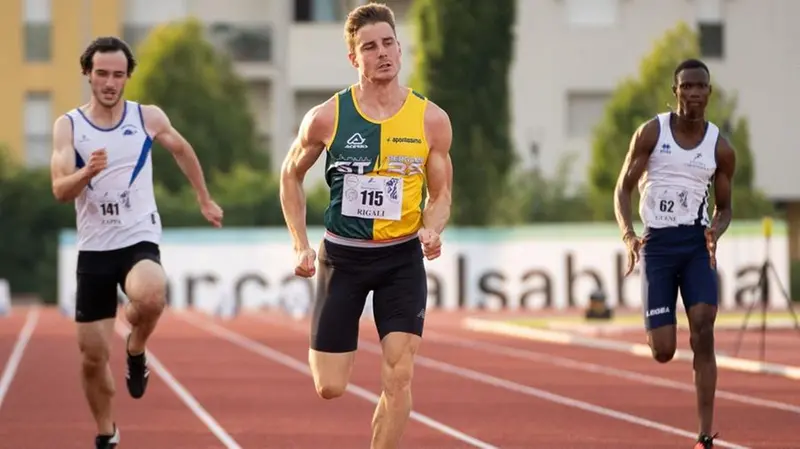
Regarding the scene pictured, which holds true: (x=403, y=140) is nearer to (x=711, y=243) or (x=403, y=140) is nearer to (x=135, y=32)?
(x=711, y=243)

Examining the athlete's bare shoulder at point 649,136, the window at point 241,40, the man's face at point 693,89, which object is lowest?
the athlete's bare shoulder at point 649,136

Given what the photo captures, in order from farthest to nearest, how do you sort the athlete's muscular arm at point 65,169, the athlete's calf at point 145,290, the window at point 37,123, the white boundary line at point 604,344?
1. the window at point 37,123
2. the white boundary line at point 604,344
3. the athlete's calf at point 145,290
4. the athlete's muscular arm at point 65,169

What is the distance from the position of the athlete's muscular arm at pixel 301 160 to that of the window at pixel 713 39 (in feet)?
153

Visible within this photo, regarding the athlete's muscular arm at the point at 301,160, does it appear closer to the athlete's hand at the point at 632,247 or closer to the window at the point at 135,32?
the athlete's hand at the point at 632,247

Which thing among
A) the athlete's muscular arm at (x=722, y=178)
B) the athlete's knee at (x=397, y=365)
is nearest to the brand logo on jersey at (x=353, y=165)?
the athlete's knee at (x=397, y=365)

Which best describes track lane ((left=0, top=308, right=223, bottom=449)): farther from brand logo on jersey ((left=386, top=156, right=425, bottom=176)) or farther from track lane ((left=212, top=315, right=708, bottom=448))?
brand logo on jersey ((left=386, top=156, right=425, bottom=176))

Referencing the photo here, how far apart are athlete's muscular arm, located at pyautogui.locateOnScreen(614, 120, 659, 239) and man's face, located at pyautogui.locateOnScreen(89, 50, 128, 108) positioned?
3023 mm

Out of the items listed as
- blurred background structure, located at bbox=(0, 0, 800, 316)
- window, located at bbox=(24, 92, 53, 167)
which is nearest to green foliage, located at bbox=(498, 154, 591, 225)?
blurred background structure, located at bbox=(0, 0, 800, 316)

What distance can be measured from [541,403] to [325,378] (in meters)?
7.30

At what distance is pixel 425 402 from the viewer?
54.3ft

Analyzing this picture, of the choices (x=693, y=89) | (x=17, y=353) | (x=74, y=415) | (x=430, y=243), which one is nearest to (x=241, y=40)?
(x=17, y=353)

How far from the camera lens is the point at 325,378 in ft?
31.1

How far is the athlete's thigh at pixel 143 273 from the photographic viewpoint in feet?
36.8

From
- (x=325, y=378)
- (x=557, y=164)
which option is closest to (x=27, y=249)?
(x=557, y=164)
